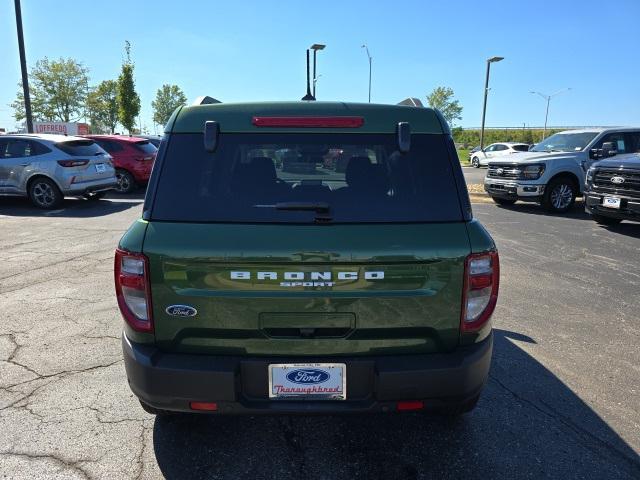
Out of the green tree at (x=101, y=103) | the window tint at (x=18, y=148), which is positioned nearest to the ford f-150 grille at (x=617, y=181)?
the window tint at (x=18, y=148)

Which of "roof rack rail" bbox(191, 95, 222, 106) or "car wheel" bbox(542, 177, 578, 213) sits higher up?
"roof rack rail" bbox(191, 95, 222, 106)

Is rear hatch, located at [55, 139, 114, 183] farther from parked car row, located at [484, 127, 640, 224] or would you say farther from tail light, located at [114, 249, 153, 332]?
tail light, located at [114, 249, 153, 332]

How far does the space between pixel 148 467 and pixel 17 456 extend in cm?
74

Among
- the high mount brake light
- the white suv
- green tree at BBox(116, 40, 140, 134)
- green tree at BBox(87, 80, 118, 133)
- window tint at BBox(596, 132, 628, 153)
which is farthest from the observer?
green tree at BBox(87, 80, 118, 133)

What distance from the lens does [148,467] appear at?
2465 mm

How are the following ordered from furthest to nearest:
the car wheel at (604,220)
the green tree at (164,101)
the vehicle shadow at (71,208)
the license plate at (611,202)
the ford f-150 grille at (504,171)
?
1. the green tree at (164,101)
2. the ford f-150 grille at (504,171)
3. the vehicle shadow at (71,208)
4. the car wheel at (604,220)
5. the license plate at (611,202)

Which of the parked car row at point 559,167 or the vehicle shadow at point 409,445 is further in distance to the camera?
the parked car row at point 559,167

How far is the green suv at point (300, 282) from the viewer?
2139 mm

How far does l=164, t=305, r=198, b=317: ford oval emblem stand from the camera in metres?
2.17

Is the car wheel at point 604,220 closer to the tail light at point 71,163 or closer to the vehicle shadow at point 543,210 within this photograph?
the vehicle shadow at point 543,210

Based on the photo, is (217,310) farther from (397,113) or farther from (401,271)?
(397,113)

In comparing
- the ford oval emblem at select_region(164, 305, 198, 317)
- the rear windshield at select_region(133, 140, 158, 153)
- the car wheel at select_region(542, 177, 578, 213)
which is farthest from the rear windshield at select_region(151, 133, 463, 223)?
the rear windshield at select_region(133, 140, 158, 153)

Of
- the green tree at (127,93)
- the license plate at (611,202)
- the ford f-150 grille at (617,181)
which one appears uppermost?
the green tree at (127,93)

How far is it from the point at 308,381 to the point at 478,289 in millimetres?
919
